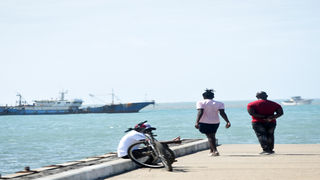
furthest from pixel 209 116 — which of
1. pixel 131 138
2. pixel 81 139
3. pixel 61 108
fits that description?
pixel 61 108

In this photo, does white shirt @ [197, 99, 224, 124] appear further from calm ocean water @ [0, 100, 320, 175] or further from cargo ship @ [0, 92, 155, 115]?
cargo ship @ [0, 92, 155, 115]

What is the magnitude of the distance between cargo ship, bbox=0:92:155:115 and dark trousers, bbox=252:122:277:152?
156m

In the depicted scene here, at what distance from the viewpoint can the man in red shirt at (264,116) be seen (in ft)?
47.8

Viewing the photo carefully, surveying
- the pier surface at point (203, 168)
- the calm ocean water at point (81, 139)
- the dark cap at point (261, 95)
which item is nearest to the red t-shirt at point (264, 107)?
the dark cap at point (261, 95)

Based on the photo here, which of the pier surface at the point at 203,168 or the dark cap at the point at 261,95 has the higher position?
the dark cap at the point at 261,95

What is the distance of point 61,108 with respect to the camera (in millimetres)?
170375

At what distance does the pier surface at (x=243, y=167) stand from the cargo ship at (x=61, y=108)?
6156 inches

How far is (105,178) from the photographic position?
415 inches

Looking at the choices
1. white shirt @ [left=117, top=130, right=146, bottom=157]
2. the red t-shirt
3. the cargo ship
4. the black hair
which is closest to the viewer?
white shirt @ [left=117, top=130, right=146, bottom=157]

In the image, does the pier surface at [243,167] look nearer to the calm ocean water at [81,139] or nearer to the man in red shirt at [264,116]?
the man in red shirt at [264,116]

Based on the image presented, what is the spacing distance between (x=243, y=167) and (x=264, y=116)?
326 cm

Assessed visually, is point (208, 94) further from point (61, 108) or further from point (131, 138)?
point (61, 108)

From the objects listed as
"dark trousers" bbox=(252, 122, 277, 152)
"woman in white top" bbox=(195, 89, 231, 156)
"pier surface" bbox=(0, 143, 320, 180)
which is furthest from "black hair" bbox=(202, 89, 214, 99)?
"pier surface" bbox=(0, 143, 320, 180)

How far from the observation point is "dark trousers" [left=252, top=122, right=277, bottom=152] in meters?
14.8
